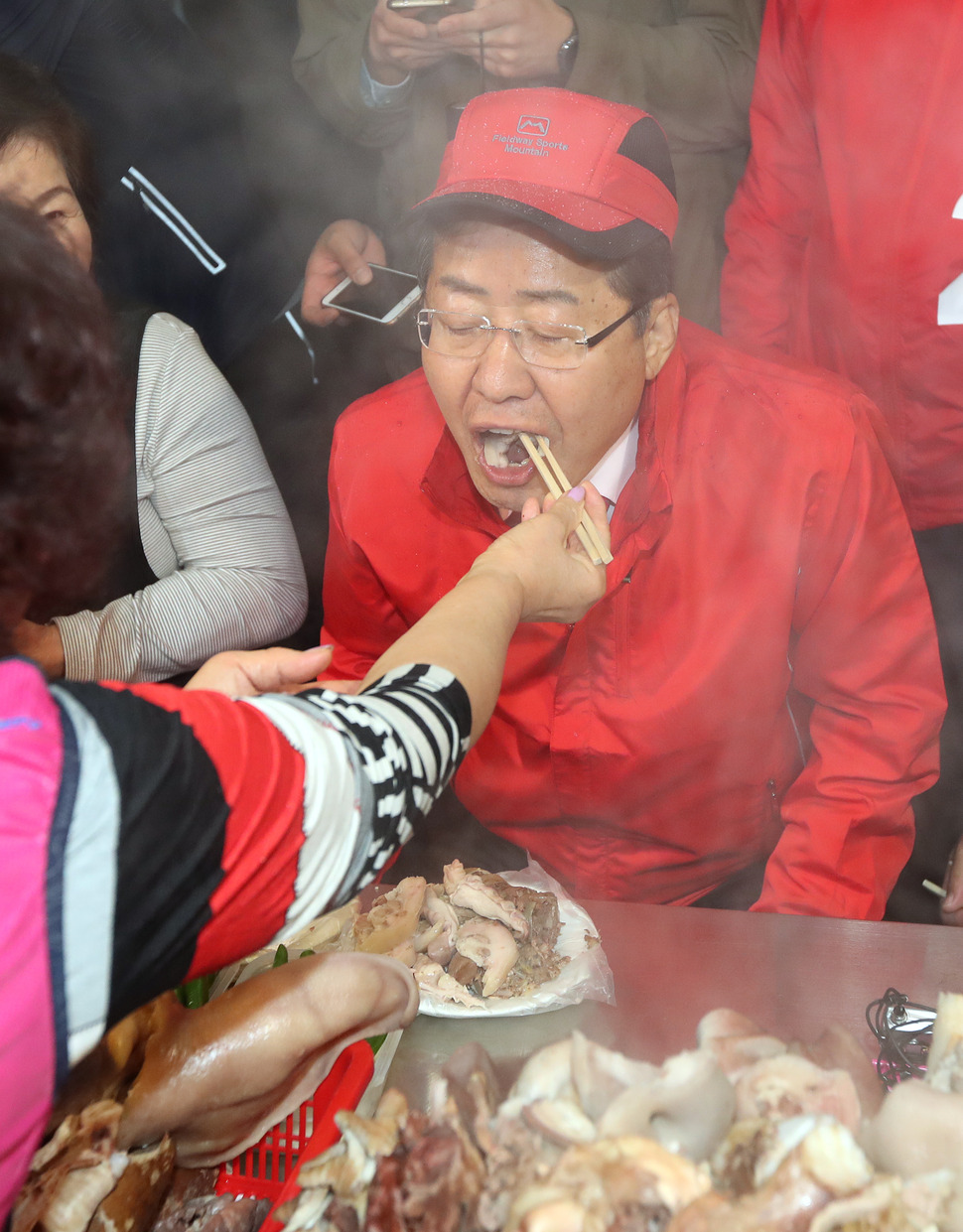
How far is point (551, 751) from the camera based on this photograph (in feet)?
6.16

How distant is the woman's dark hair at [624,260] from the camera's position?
63.3 inches

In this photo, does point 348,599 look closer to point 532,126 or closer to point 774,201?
point 532,126

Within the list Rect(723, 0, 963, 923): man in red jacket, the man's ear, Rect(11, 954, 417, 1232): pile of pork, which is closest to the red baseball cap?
the man's ear

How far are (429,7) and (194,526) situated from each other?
116 cm

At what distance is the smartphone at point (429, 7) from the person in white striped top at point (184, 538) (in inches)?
27.8

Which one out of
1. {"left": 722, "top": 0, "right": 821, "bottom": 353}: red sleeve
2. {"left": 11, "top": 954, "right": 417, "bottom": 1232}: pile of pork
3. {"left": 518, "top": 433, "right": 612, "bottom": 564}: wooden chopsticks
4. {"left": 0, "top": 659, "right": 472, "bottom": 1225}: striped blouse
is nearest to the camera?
{"left": 0, "top": 659, "right": 472, "bottom": 1225}: striped blouse

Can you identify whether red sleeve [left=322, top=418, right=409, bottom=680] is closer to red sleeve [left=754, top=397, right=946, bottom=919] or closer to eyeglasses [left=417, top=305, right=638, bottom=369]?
eyeglasses [left=417, top=305, right=638, bottom=369]

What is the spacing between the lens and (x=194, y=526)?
2094mm

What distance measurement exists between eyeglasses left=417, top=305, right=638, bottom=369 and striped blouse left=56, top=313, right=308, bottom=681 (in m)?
0.64

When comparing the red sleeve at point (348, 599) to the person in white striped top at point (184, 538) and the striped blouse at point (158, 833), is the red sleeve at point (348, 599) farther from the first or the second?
the striped blouse at point (158, 833)

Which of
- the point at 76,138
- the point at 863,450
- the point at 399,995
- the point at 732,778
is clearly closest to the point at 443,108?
the point at 76,138

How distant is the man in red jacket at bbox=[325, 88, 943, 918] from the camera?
5.29 ft

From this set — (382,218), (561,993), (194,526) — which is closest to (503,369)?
(194,526)

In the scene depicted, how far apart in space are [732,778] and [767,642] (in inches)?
10.8
